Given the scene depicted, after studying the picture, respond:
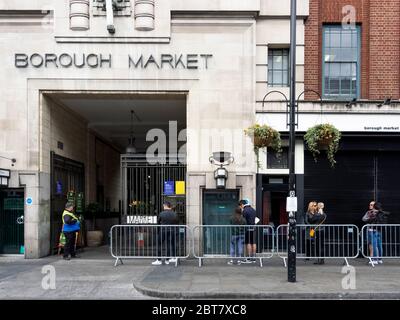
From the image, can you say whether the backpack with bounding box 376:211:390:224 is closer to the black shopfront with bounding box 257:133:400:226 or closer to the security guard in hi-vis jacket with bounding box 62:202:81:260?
the black shopfront with bounding box 257:133:400:226

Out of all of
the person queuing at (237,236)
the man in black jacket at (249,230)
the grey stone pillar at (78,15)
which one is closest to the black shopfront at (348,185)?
the man in black jacket at (249,230)

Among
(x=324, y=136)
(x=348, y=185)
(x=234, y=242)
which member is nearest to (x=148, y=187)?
(x=234, y=242)

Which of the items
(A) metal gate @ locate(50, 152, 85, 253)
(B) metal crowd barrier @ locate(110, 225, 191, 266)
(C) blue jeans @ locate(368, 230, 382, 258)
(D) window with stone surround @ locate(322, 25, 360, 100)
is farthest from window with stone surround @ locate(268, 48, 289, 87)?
(A) metal gate @ locate(50, 152, 85, 253)

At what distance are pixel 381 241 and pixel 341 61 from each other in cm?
558

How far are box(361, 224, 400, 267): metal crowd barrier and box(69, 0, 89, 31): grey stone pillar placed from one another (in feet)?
31.9

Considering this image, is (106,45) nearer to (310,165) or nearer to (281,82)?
(281,82)

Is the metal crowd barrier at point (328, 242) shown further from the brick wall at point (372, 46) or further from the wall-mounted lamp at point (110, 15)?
the wall-mounted lamp at point (110, 15)

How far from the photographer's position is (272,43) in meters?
15.8

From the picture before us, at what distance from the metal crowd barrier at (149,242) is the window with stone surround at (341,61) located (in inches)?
248

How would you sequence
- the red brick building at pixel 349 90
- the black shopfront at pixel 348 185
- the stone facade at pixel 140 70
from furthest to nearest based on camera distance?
the black shopfront at pixel 348 185, the red brick building at pixel 349 90, the stone facade at pixel 140 70

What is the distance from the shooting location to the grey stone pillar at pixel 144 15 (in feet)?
50.2

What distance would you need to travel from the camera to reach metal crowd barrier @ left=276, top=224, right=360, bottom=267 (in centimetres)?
1372

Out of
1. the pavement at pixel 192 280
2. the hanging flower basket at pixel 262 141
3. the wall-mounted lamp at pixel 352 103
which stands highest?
the wall-mounted lamp at pixel 352 103

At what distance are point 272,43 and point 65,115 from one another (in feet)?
24.6
